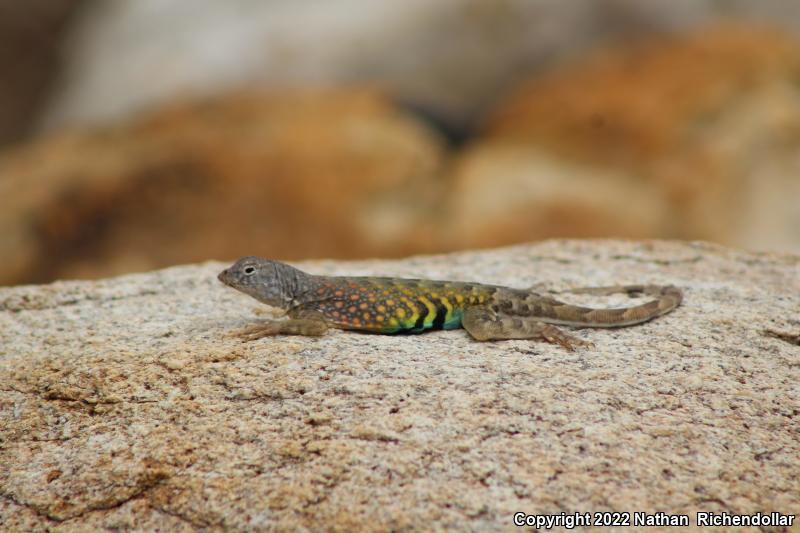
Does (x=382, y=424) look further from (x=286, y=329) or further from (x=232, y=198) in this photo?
(x=232, y=198)

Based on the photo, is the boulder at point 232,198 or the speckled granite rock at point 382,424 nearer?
the speckled granite rock at point 382,424

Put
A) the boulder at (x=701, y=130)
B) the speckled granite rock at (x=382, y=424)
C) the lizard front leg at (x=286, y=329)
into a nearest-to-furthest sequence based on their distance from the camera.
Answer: the speckled granite rock at (x=382, y=424), the lizard front leg at (x=286, y=329), the boulder at (x=701, y=130)

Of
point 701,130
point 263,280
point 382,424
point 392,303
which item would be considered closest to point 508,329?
point 392,303

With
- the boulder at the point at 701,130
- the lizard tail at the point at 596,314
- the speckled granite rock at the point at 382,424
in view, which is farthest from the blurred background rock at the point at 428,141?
the speckled granite rock at the point at 382,424

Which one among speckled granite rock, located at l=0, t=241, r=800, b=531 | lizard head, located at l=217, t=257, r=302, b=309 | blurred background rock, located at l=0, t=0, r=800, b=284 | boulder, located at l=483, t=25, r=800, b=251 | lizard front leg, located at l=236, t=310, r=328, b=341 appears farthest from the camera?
blurred background rock, located at l=0, t=0, r=800, b=284

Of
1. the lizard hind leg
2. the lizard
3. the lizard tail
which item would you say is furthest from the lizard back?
the lizard tail

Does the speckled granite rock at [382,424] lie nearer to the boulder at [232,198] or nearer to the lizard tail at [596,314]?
the lizard tail at [596,314]

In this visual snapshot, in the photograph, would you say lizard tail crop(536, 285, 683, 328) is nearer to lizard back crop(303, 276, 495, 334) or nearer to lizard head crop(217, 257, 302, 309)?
lizard back crop(303, 276, 495, 334)
